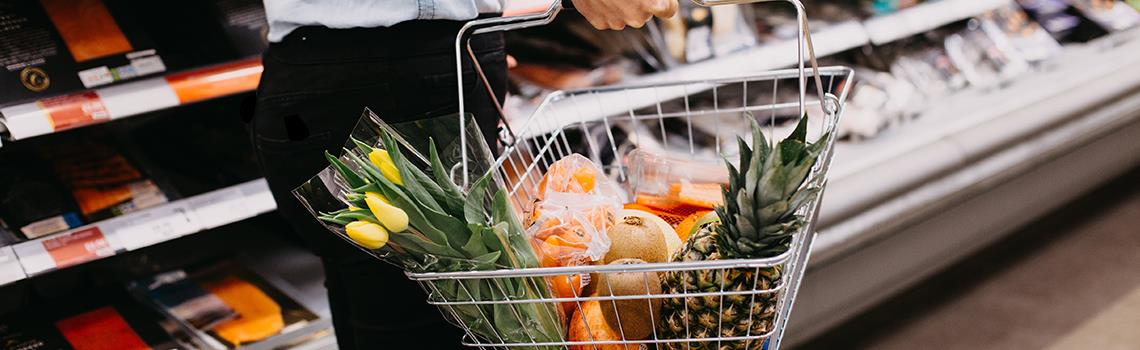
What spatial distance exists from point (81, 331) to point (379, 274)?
1.04 metres

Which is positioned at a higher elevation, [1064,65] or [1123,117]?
[1064,65]

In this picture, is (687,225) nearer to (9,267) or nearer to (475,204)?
(475,204)

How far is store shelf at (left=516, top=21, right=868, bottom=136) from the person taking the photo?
2.14m

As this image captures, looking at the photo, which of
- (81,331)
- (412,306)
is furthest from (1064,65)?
(81,331)

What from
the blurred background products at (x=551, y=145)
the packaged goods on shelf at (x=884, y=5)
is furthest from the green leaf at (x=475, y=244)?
the packaged goods on shelf at (x=884, y=5)

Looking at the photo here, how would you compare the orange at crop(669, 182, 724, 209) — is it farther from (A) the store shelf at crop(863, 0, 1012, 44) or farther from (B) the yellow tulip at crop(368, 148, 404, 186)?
(A) the store shelf at crop(863, 0, 1012, 44)

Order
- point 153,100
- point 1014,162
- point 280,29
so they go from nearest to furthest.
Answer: point 280,29, point 153,100, point 1014,162

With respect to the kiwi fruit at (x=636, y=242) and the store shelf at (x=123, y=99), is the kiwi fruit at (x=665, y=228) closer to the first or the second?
the kiwi fruit at (x=636, y=242)

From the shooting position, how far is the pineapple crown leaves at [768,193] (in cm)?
77

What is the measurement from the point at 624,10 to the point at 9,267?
4.44 feet

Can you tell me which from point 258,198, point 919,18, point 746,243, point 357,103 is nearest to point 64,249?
point 258,198

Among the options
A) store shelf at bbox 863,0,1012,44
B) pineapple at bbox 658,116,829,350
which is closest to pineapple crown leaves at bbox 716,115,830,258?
pineapple at bbox 658,116,829,350

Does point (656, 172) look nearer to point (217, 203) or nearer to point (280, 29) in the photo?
point (280, 29)

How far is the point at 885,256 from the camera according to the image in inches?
86.1
